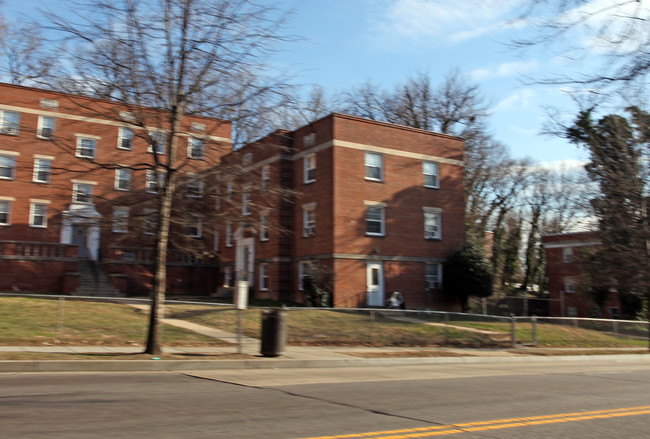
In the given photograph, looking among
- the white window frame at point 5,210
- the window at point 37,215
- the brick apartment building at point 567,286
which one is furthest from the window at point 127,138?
the brick apartment building at point 567,286

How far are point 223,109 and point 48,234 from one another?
2644cm

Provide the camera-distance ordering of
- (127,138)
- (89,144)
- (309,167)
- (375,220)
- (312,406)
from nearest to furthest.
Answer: (312,406) < (127,138) < (375,220) < (309,167) < (89,144)

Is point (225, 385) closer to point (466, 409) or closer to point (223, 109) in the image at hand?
point (466, 409)

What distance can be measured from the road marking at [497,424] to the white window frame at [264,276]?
25.7 metres

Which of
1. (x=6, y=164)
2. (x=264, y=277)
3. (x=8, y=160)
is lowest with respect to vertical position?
(x=264, y=277)

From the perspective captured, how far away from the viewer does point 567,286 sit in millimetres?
46938

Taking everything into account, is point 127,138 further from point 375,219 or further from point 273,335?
point 273,335

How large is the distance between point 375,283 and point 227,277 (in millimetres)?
11245

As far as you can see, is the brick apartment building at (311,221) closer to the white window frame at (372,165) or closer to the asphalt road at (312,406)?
the white window frame at (372,165)

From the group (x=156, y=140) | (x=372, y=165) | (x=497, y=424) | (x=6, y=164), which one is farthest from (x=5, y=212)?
(x=497, y=424)

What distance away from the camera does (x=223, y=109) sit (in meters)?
14.3

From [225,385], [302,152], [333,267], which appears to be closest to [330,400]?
[225,385]

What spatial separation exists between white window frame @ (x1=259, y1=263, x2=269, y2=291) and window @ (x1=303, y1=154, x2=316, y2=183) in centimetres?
571

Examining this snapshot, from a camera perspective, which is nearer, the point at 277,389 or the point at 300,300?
the point at 277,389
